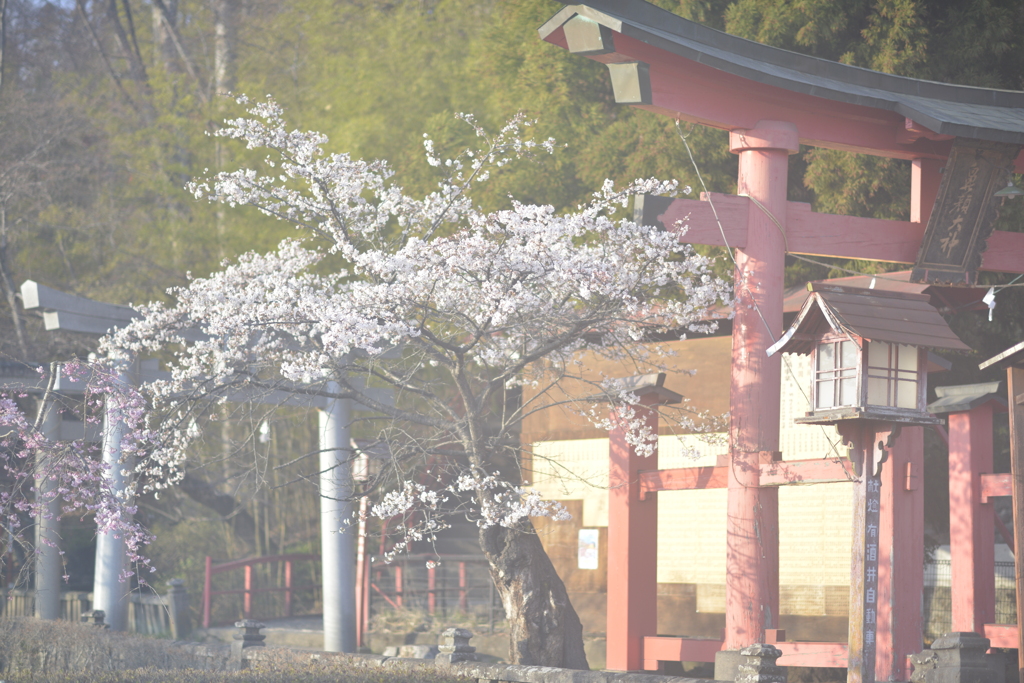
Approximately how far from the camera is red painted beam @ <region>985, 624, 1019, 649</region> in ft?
25.7

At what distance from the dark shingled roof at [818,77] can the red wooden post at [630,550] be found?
277 cm

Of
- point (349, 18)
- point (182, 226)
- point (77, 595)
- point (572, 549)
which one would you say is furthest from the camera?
point (349, 18)

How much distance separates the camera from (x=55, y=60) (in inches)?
898

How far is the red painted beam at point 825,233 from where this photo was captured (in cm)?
826

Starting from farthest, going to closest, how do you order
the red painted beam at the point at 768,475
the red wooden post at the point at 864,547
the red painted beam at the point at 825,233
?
1. the red painted beam at the point at 825,233
2. the red painted beam at the point at 768,475
3. the red wooden post at the point at 864,547

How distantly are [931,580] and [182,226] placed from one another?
1381cm

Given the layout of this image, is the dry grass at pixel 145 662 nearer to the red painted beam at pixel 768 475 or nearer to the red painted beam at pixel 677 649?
the red painted beam at pixel 677 649

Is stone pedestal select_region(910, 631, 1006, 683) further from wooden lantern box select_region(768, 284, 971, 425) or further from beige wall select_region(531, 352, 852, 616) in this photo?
beige wall select_region(531, 352, 852, 616)

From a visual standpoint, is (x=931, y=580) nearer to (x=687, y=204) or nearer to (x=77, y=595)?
(x=687, y=204)


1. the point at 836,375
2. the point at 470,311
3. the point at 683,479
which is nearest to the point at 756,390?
the point at 683,479

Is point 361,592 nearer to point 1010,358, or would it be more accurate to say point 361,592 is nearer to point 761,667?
point 761,667

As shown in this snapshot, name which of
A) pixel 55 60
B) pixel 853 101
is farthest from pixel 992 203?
pixel 55 60

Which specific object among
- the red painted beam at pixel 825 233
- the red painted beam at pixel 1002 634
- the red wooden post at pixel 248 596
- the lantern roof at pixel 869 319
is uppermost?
the red painted beam at pixel 825 233

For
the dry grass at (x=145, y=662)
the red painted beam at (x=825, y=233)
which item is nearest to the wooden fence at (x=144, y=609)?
the dry grass at (x=145, y=662)
